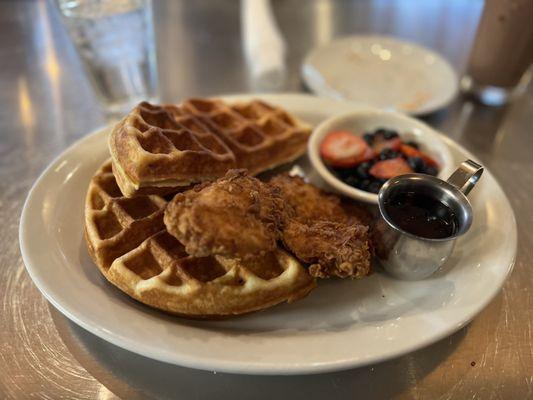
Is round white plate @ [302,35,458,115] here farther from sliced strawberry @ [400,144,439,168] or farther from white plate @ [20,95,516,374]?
white plate @ [20,95,516,374]

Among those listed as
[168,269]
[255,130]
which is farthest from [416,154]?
[168,269]

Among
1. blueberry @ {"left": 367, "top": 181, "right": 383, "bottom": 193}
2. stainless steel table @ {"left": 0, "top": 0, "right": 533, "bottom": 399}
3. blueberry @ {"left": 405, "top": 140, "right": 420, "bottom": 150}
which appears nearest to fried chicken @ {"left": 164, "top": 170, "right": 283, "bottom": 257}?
stainless steel table @ {"left": 0, "top": 0, "right": 533, "bottom": 399}

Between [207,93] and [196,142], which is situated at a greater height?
[196,142]

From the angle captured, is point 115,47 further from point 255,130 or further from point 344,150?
point 344,150

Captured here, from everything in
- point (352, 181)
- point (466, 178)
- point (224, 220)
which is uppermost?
point (224, 220)

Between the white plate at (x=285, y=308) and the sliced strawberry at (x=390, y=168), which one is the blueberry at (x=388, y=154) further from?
the white plate at (x=285, y=308)

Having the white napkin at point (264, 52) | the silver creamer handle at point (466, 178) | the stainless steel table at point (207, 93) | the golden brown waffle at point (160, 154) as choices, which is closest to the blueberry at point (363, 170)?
the silver creamer handle at point (466, 178)
